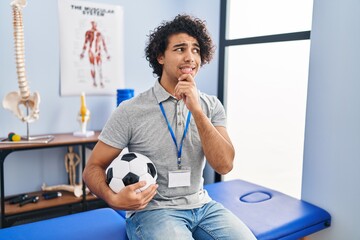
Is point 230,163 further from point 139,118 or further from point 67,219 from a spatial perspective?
point 67,219

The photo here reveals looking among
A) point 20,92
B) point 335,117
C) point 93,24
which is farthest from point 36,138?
point 335,117

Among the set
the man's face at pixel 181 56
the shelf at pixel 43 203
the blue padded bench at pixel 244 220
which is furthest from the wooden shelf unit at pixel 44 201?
the man's face at pixel 181 56

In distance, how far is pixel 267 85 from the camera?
2482mm

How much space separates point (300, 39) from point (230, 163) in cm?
126

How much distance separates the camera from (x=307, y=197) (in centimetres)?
193

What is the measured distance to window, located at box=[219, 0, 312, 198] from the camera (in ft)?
7.18

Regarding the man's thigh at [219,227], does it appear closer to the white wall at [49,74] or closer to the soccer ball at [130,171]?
the soccer ball at [130,171]

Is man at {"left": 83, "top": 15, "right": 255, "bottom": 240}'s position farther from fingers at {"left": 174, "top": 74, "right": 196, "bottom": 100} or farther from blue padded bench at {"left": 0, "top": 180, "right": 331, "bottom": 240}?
blue padded bench at {"left": 0, "top": 180, "right": 331, "bottom": 240}

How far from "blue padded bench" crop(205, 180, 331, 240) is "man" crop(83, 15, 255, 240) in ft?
1.00

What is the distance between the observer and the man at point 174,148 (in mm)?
1242

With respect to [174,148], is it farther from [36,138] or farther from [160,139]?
[36,138]

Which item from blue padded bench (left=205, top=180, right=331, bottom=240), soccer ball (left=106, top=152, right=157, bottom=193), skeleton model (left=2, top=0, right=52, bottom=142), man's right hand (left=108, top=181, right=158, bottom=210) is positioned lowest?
blue padded bench (left=205, top=180, right=331, bottom=240)

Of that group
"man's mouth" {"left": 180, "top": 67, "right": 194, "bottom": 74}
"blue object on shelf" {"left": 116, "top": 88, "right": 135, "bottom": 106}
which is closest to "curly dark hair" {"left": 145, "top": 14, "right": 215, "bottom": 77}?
"man's mouth" {"left": 180, "top": 67, "right": 194, "bottom": 74}

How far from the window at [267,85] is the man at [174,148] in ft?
3.46
